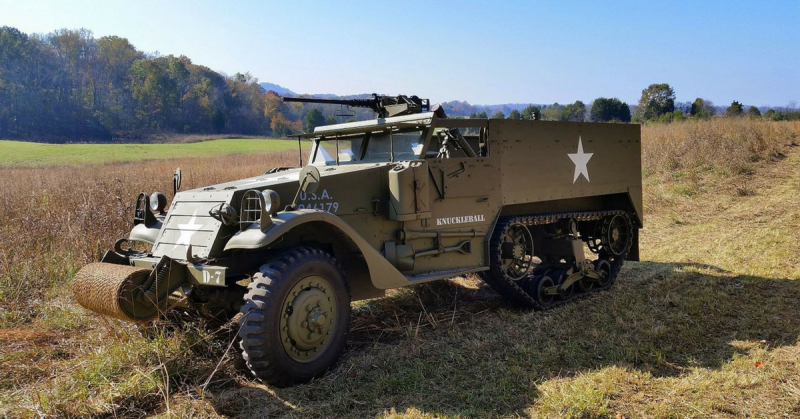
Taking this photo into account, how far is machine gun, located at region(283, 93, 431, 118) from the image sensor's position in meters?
6.75

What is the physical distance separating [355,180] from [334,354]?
4.61ft

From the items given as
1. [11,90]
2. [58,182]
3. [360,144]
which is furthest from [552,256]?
[11,90]

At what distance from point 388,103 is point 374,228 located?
2697 mm

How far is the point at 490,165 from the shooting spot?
5.43 metres

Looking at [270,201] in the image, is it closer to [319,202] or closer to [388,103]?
[319,202]

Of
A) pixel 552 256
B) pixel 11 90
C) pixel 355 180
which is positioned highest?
pixel 11 90

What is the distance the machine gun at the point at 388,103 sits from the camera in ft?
22.2

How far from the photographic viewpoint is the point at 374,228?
15.8 feet

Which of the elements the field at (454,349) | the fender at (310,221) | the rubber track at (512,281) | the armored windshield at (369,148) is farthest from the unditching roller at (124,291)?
the rubber track at (512,281)

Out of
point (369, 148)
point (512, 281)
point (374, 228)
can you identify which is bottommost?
point (512, 281)

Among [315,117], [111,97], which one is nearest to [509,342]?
[315,117]

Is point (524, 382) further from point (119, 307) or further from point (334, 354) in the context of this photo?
point (119, 307)

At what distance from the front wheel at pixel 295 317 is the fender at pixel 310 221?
0.23 m

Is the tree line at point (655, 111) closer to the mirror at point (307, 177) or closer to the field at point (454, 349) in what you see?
the field at point (454, 349)
